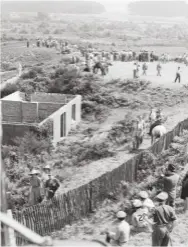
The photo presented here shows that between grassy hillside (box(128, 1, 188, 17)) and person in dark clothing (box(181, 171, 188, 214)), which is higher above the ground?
grassy hillside (box(128, 1, 188, 17))

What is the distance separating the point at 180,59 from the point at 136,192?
26.5 metres

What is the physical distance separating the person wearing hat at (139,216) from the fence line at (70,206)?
1884 millimetres

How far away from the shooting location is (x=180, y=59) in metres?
36.4

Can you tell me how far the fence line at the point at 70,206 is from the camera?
32.1 ft

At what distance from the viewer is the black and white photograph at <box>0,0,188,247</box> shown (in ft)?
29.4

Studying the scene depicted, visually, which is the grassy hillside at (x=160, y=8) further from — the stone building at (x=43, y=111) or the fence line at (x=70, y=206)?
the fence line at (x=70, y=206)

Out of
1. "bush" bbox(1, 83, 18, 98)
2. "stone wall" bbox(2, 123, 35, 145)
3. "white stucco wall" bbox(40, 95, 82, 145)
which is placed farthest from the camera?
"bush" bbox(1, 83, 18, 98)

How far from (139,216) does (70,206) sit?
7.13 ft

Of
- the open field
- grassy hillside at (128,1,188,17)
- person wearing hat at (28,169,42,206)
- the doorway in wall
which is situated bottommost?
the doorway in wall

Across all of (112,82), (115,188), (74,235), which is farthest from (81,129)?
(74,235)

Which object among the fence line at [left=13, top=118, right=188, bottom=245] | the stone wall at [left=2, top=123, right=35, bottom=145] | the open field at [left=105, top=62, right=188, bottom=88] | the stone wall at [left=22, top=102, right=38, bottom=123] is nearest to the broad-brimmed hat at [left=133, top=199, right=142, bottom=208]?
the fence line at [left=13, top=118, right=188, bottom=245]

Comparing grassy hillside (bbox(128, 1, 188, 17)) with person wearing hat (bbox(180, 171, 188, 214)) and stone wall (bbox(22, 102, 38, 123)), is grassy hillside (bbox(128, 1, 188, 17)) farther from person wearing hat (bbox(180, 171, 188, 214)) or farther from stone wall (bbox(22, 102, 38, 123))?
person wearing hat (bbox(180, 171, 188, 214))

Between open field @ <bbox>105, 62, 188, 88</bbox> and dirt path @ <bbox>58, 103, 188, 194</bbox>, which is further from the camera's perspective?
open field @ <bbox>105, 62, 188, 88</bbox>

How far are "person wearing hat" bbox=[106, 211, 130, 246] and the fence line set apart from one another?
7.43ft
